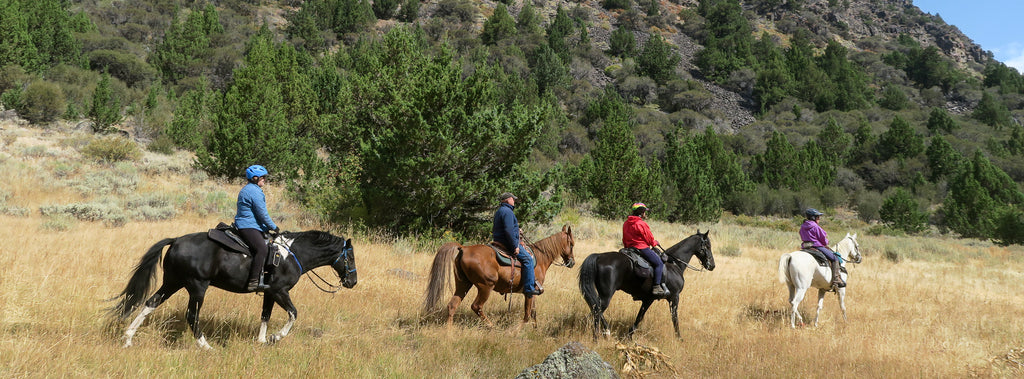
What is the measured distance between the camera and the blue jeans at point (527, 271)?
674cm

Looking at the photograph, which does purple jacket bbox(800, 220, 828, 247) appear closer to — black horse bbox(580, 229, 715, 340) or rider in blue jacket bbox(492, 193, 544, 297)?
black horse bbox(580, 229, 715, 340)

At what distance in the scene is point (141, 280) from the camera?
5094 millimetres

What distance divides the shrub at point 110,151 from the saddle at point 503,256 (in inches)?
802

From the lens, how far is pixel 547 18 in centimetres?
10019

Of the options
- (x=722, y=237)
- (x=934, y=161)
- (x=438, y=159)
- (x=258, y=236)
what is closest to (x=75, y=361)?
(x=258, y=236)

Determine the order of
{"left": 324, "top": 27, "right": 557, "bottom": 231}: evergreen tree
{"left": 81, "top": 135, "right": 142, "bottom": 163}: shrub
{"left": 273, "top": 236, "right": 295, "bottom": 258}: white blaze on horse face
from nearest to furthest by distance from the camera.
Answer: {"left": 273, "top": 236, "right": 295, "bottom": 258}: white blaze on horse face, {"left": 324, "top": 27, "right": 557, "bottom": 231}: evergreen tree, {"left": 81, "top": 135, "right": 142, "bottom": 163}: shrub

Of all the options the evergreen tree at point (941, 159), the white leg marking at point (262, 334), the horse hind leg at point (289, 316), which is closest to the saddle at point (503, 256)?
the horse hind leg at point (289, 316)

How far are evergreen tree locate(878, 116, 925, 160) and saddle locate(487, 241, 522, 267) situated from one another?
5996cm

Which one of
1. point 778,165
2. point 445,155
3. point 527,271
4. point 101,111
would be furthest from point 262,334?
point 778,165

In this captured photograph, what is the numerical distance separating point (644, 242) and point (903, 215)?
1537 inches

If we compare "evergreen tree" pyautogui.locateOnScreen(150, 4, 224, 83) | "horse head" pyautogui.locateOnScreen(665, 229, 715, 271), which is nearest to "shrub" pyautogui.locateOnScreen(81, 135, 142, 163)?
"horse head" pyautogui.locateOnScreen(665, 229, 715, 271)

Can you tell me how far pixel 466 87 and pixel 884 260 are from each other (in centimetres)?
1598

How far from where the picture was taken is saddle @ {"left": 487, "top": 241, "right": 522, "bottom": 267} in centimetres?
666

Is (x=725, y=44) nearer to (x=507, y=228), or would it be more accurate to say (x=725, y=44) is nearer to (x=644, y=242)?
(x=644, y=242)
